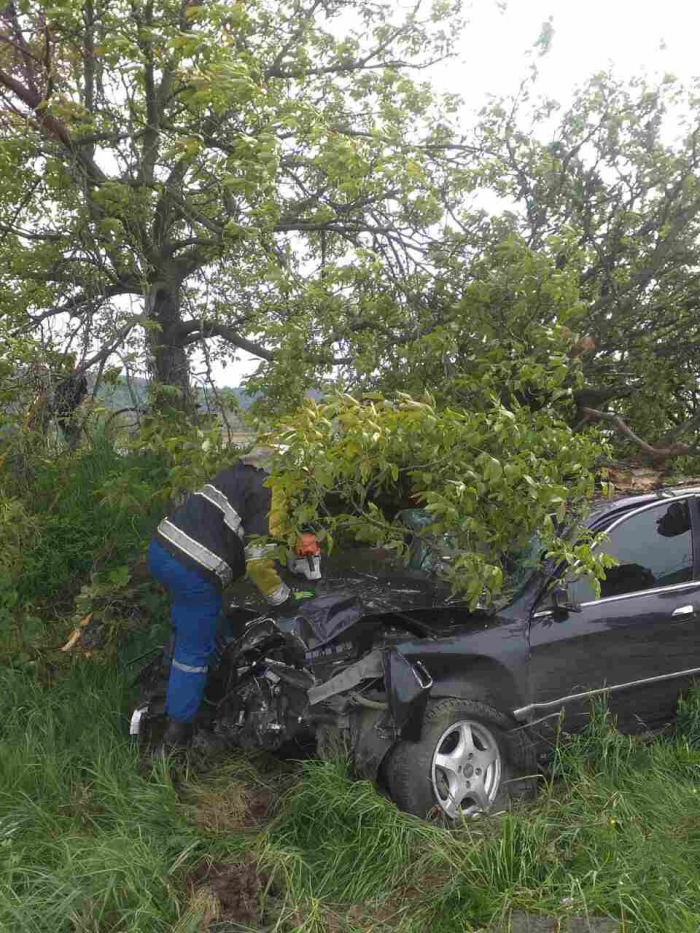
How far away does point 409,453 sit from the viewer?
389cm

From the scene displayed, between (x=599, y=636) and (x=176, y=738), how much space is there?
2247mm

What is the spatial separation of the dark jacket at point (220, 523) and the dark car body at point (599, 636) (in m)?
1.08

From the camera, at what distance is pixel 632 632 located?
4.04 meters

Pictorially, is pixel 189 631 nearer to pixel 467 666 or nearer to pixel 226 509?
pixel 226 509

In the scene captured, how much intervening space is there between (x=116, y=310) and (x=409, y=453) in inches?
153

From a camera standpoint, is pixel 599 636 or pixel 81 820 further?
pixel 599 636

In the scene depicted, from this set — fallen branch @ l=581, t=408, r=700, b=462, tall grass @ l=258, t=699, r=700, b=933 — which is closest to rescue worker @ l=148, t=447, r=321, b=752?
tall grass @ l=258, t=699, r=700, b=933

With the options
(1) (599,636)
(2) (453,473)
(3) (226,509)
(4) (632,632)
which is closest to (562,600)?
(1) (599,636)

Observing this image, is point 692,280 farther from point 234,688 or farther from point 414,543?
point 234,688

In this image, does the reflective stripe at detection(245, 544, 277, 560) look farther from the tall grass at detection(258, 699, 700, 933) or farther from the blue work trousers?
the tall grass at detection(258, 699, 700, 933)

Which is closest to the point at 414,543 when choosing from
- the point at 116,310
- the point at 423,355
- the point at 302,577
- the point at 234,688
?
the point at 302,577

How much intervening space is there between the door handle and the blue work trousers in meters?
2.40

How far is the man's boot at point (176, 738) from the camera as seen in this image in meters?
4.18

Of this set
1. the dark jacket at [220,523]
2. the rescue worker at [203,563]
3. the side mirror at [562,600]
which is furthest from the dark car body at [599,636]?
the dark jacket at [220,523]
